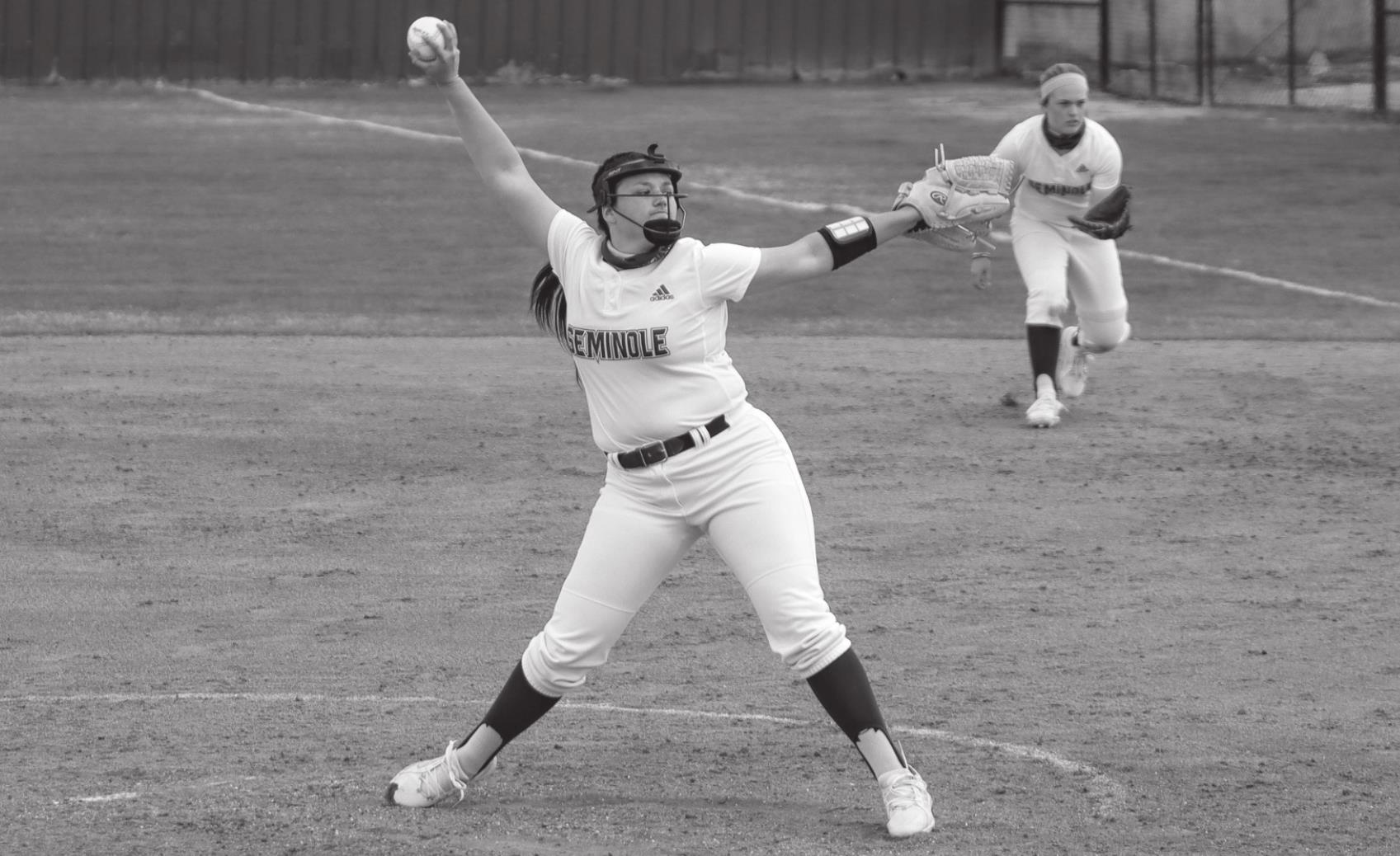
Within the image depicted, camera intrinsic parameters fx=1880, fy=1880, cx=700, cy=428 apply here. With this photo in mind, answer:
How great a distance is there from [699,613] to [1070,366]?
4.73 metres

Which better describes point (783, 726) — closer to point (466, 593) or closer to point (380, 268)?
point (466, 593)

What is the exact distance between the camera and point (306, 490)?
396 inches

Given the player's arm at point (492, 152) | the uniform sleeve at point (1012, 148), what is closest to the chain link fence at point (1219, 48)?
the uniform sleeve at point (1012, 148)

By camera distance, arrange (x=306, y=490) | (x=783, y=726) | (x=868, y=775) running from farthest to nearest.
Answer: (x=306, y=490) < (x=783, y=726) < (x=868, y=775)

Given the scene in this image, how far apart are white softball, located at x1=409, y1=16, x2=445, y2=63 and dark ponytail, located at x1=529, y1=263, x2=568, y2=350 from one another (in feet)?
2.40

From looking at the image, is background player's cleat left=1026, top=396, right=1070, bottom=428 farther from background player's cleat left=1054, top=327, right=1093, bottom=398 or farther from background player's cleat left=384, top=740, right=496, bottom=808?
background player's cleat left=384, top=740, right=496, bottom=808

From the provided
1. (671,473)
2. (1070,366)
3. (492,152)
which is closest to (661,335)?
(671,473)

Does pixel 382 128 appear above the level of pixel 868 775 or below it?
above

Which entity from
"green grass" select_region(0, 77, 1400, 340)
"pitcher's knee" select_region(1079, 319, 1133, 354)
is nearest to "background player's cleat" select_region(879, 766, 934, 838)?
"pitcher's knee" select_region(1079, 319, 1133, 354)

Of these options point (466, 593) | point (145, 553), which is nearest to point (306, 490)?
point (145, 553)

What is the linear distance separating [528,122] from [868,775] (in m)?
21.2

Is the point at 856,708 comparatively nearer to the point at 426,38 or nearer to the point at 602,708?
the point at 602,708

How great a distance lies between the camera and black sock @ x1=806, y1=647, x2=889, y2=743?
530 centimetres

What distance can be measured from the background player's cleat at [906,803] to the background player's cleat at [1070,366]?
22.3ft
